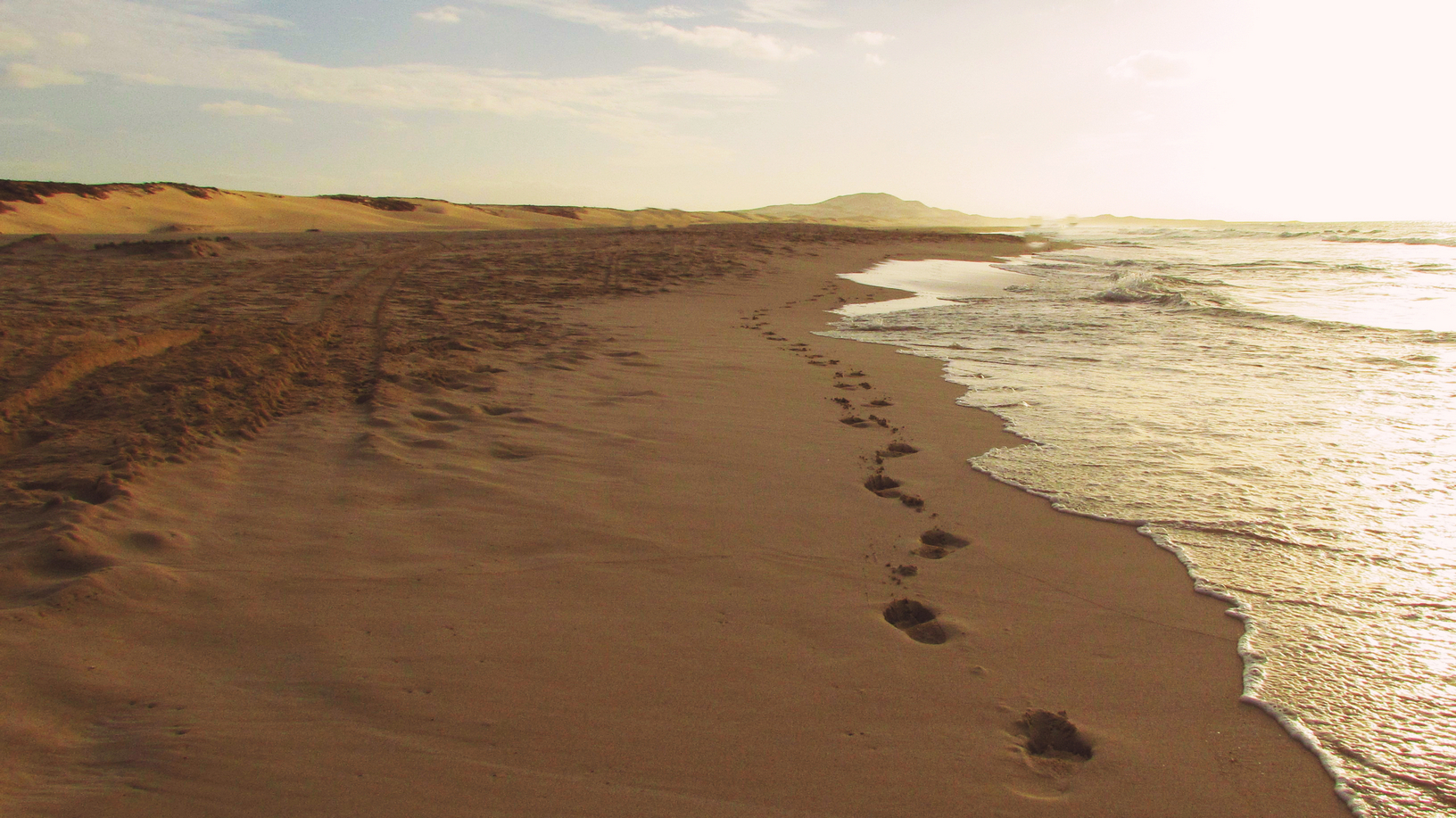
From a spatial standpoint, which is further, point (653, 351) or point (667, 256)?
point (667, 256)

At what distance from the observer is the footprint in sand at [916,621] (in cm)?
215

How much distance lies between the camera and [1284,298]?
10102 millimetres

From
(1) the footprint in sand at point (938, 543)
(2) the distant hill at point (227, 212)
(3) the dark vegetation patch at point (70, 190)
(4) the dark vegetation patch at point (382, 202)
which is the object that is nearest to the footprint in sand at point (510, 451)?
(1) the footprint in sand at point (938, 543)

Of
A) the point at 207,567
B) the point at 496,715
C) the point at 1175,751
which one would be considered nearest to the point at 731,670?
the point at 496,715

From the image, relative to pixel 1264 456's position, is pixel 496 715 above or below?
below

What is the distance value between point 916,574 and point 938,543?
30 centimetres

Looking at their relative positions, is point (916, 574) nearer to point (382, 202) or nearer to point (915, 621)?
point (915, 621)

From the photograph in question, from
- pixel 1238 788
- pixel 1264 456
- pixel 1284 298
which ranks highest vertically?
pixel 1284 298

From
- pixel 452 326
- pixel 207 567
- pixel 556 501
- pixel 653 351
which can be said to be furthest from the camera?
pixel 452 326

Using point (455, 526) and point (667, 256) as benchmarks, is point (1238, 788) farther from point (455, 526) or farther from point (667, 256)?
point (667, 256)

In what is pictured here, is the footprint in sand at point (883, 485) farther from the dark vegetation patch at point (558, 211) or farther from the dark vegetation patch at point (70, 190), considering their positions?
the dark vegetation patch at point (558, 211)

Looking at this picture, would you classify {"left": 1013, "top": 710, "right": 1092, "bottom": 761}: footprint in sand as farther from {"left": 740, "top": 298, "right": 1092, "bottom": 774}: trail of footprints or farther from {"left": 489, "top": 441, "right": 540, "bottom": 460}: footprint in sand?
{"left": 489, "top": 441, "right": 540, "bottom": 460}: footprint in sand

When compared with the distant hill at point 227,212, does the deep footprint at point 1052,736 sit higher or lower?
lower

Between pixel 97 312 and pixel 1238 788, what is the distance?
A: 843 centimetres
